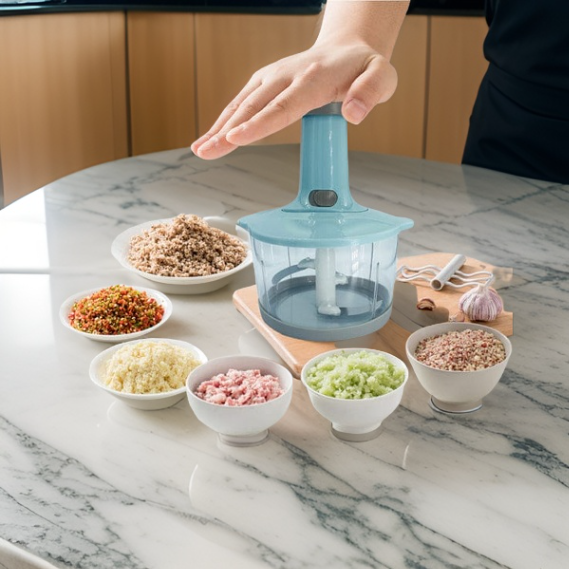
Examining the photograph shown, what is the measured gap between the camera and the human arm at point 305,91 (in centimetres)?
113

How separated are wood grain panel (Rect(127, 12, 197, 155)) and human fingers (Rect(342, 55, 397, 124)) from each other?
8.03 ft

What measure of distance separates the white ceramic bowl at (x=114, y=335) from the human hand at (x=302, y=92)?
0.24m

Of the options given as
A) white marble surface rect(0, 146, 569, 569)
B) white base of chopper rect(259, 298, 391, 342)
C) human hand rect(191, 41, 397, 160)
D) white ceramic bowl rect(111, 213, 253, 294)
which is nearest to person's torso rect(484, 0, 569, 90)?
white marble surface rect(0, 146, 569, 569)

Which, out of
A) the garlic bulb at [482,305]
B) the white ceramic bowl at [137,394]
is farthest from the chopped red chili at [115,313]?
the garlic bulb at [482,305]

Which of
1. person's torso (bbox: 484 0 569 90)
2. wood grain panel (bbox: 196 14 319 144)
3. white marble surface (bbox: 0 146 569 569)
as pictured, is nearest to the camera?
white marble surface (bbox: 0 146 569 569)

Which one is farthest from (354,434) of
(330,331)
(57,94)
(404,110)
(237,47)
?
(237,47)

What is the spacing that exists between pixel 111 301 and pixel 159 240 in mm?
230

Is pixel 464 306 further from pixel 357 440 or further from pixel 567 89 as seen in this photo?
pixel 567 89

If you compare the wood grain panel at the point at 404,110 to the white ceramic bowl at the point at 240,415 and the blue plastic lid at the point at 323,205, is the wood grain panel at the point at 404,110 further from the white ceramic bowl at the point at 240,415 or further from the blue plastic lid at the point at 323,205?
the white ceramic bowl at the point at 240,415

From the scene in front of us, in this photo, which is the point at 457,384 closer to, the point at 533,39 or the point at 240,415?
the point at 240,415

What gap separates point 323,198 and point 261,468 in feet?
1.38

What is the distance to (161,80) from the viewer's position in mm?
3564

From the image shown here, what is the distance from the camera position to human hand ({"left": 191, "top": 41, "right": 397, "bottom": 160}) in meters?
1.13

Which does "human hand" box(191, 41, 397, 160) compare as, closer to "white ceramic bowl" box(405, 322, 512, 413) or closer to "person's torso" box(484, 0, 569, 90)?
"white ceramic bowl" box(405, 322, 512, 413)
